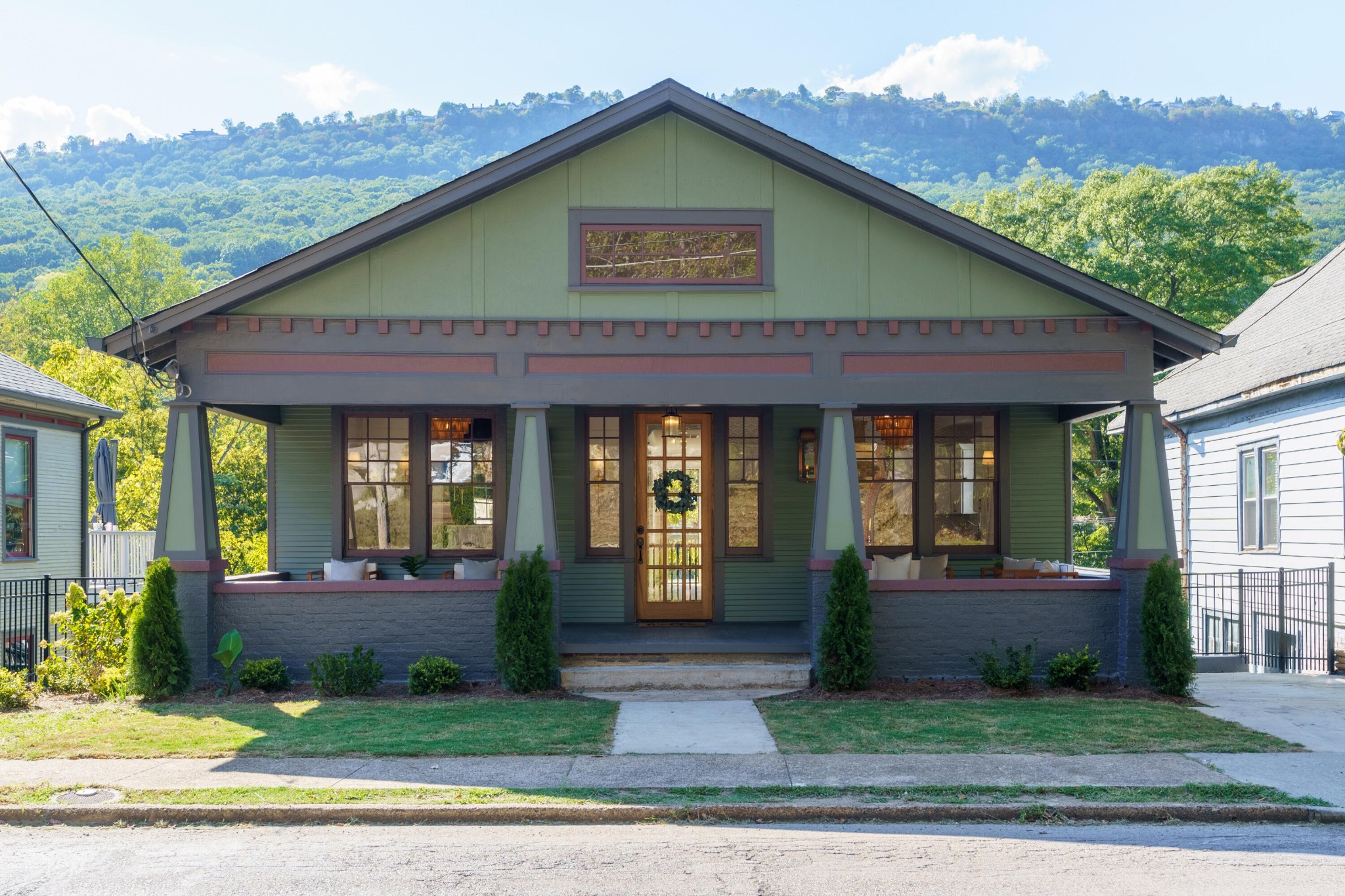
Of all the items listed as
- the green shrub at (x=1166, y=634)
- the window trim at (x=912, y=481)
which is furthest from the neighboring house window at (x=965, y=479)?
the green shrub at (x=1166, y=634)

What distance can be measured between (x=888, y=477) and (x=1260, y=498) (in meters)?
7.10

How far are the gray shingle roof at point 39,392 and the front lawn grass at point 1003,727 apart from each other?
13298mm

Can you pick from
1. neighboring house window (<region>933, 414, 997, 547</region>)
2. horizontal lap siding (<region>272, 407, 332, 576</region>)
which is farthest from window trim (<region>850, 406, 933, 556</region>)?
horizontal lap siding (<region>272, 407, 332, 576</region>)

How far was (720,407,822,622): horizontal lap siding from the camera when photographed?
45.5ft

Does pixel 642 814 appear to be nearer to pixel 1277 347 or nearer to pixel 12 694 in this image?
pixel 12 694

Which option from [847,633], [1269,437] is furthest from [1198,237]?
[847,633]

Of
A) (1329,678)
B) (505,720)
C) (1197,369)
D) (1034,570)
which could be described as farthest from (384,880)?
(1197,369)

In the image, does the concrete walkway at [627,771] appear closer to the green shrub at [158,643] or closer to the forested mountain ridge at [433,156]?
the green shrub at [158,643]

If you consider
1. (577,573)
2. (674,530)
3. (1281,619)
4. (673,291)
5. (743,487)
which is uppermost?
(673,291)

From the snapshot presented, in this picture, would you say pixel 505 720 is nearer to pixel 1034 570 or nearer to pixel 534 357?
pixel 534 357

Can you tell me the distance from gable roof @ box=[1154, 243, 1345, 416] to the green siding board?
553 centimetres

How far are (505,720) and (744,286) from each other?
518 cm

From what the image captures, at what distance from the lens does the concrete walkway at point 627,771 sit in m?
7.59

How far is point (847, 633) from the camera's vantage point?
11.0 metres
